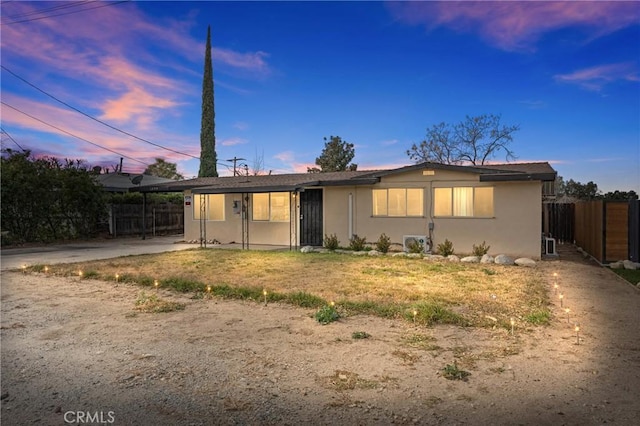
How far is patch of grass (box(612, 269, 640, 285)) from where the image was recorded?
303 inches

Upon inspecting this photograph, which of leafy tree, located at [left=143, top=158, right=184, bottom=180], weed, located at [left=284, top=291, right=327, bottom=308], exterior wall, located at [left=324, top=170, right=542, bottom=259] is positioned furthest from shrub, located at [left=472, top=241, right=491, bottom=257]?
leafy tree, located at [left=143, top=158, right=184, bottom=180]

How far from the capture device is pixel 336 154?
36.2m

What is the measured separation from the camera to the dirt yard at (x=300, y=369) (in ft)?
8.33

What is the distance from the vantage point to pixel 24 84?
616 inches

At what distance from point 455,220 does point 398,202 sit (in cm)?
185

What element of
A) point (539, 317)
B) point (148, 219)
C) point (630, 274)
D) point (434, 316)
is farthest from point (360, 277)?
point (148, 219)

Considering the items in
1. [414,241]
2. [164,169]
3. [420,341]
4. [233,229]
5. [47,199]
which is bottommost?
[420,341]

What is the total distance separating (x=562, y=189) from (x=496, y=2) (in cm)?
4067

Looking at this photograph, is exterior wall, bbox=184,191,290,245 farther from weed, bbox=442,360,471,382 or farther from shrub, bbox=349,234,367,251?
weed, bbox=442,360,471,382

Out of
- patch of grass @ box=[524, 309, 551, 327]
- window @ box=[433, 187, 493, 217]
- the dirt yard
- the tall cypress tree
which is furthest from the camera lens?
the tall cypress tree

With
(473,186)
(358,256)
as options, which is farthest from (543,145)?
(358,256)

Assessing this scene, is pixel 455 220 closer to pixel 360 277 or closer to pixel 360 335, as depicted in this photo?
pixel 360 277

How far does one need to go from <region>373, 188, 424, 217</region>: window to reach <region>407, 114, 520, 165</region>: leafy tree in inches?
697

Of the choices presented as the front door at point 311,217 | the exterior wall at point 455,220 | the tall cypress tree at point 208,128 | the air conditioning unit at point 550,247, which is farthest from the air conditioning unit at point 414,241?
the tall cypress tree at point 208,128
